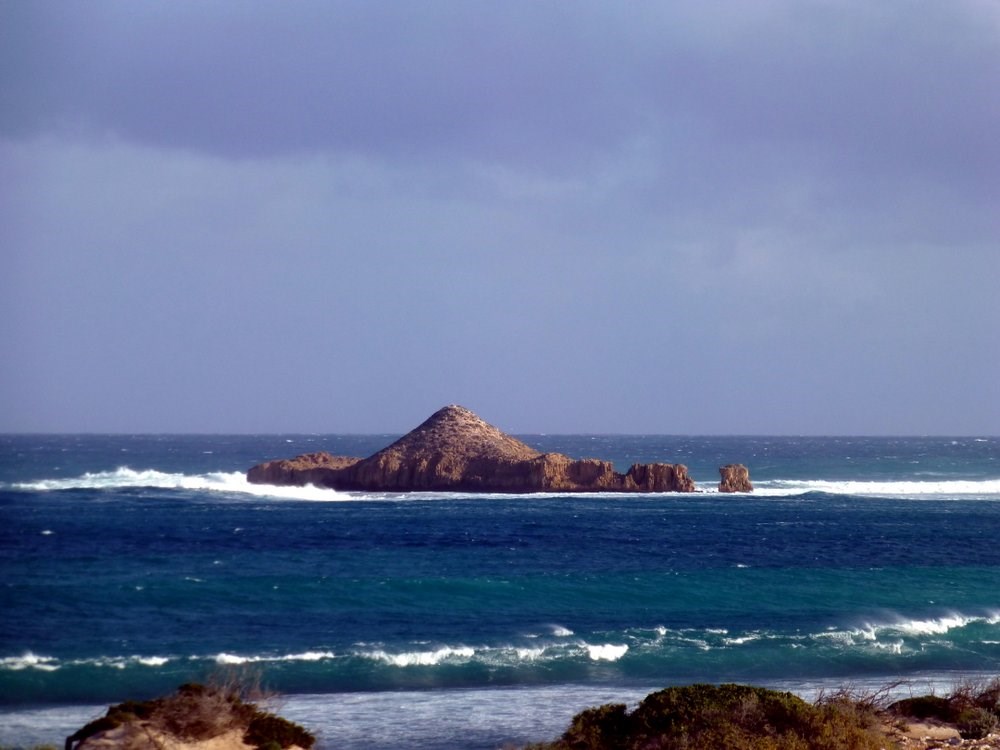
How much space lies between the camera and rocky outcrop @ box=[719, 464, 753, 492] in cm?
7144

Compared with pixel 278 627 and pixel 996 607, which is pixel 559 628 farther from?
pixel 996 607

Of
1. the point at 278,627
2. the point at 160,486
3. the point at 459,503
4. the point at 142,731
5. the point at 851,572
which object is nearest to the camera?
the point at 142,731

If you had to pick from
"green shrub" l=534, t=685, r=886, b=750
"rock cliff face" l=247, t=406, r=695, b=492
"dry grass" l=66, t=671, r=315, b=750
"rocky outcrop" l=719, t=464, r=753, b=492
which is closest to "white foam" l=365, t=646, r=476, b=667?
"dry grass" l=66, t=671, r=315, b=750

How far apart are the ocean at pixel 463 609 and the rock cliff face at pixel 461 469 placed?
519 inches

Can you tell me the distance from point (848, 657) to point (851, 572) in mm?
12248

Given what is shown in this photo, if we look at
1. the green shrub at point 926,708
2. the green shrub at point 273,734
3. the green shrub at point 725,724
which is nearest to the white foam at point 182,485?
the green shrub at point 273,734

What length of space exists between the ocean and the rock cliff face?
13.2 meters

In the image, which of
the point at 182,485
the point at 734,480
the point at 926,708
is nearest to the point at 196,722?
the point at 926,708

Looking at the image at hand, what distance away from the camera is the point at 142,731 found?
41.7 feet

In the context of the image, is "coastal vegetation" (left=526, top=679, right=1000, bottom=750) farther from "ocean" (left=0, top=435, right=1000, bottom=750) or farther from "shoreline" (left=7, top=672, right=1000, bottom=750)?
"ocean" (left=0, top=435, right=1000, bottom=750)

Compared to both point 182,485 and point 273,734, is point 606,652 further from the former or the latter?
point 182,485

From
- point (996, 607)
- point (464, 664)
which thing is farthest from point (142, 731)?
A: point (996, 607)

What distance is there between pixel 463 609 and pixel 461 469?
Answer: 39985 millimetres

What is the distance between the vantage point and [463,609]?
2655cm
